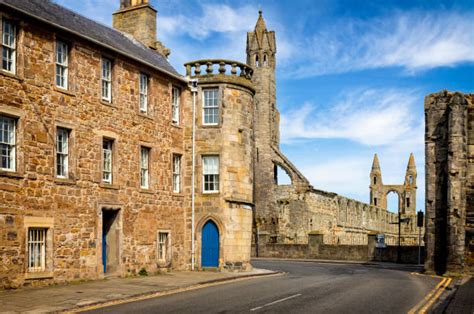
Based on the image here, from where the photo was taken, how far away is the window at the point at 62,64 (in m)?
19.3

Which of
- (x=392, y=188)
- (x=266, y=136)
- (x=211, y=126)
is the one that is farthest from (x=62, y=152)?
(x=392, y=188)

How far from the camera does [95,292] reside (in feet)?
53.2

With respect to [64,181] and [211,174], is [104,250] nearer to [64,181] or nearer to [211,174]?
[64,181]

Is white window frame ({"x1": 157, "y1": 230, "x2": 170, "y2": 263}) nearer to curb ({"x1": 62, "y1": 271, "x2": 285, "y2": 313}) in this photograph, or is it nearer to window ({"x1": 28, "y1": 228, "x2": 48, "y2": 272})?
curb ({"x1": 62, "y1": 271, "x2": 285, "y2": 313})

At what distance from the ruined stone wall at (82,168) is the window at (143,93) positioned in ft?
0.74

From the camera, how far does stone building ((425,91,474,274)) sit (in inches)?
1010

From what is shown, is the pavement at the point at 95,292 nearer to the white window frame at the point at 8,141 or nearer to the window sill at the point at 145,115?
the white window frame at the point at 8,141

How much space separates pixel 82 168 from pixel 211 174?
23.6 feet

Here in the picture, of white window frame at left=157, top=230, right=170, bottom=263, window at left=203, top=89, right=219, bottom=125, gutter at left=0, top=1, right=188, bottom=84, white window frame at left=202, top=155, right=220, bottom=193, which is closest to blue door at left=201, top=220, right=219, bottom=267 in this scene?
white window frame at left=202, top=155, right=220, bottom=193

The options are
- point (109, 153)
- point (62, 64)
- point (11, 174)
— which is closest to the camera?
point (11, 174)

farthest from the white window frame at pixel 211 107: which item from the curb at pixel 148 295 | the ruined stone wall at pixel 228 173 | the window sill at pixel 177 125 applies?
the curb at pixel 148 295

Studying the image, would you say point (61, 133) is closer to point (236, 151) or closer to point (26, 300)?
point (26, 300)

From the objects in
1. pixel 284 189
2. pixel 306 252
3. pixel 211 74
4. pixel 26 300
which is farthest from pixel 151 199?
pixel 284 189

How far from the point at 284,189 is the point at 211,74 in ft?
107
